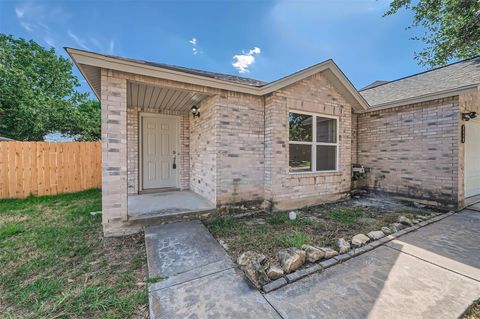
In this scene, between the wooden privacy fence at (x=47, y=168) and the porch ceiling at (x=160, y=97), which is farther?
the wooden privacy fence at (x=47, y=168)

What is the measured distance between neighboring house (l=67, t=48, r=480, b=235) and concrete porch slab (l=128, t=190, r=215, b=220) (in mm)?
298

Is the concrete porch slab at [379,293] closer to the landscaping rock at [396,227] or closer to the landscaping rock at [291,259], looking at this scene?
the landscaping rock at [291,259]

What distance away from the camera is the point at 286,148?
498 centimetres

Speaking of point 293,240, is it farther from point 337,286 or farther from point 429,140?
point 429,140

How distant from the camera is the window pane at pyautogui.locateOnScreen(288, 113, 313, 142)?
5.16 metres

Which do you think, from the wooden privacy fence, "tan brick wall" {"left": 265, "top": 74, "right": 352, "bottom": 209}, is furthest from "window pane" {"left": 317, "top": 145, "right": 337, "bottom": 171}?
the wooden privacy fence

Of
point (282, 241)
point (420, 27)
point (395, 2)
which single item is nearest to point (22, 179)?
point (282, 241)

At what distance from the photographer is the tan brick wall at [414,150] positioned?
4902 millimetres

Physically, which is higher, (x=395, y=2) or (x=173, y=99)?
(x=395, y=2)

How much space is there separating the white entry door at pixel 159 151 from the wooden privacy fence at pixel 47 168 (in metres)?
2.79

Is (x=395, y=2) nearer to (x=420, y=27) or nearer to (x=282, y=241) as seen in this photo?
(x=420, y=27)

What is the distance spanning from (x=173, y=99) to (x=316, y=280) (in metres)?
4.93

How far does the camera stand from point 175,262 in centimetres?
258

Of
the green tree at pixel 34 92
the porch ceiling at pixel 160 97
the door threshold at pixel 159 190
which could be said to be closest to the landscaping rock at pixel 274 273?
the porch ceiling at pixel 160 97
